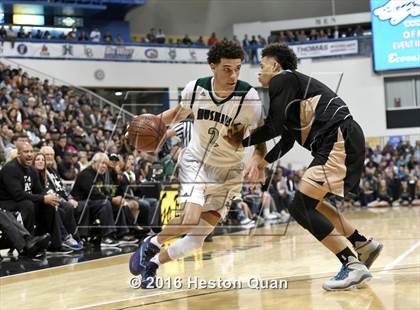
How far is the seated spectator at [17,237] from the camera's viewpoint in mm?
7191

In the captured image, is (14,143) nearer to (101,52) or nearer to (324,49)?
(101,52)

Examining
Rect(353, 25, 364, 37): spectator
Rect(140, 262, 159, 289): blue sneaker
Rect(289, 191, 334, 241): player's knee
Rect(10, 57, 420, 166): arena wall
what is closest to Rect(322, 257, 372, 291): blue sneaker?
Rect(289, 191, 334, 241): player's knee

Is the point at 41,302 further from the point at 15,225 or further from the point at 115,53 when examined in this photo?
the point at 115,53

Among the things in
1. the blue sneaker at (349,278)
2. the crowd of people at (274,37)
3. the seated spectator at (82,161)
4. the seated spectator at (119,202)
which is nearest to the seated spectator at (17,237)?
the seated spectator at (119,202)

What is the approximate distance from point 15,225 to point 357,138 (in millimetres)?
4352

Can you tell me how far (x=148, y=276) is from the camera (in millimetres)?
4918

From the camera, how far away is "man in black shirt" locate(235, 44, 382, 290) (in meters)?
4.48

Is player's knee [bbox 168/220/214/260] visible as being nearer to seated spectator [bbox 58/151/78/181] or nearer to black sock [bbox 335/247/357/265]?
black sock [bbox 335/247/357/265]

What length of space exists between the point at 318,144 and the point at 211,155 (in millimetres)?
874

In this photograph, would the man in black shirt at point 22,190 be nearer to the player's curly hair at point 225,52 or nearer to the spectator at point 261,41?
the player's curly hair at point 225,52

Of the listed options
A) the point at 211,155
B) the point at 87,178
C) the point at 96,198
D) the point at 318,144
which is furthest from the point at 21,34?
the point at 318,144

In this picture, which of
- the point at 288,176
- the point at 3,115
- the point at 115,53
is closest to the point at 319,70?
the point at 115,53

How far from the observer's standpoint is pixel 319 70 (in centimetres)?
2417

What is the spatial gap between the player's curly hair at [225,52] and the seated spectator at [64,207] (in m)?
4.14
